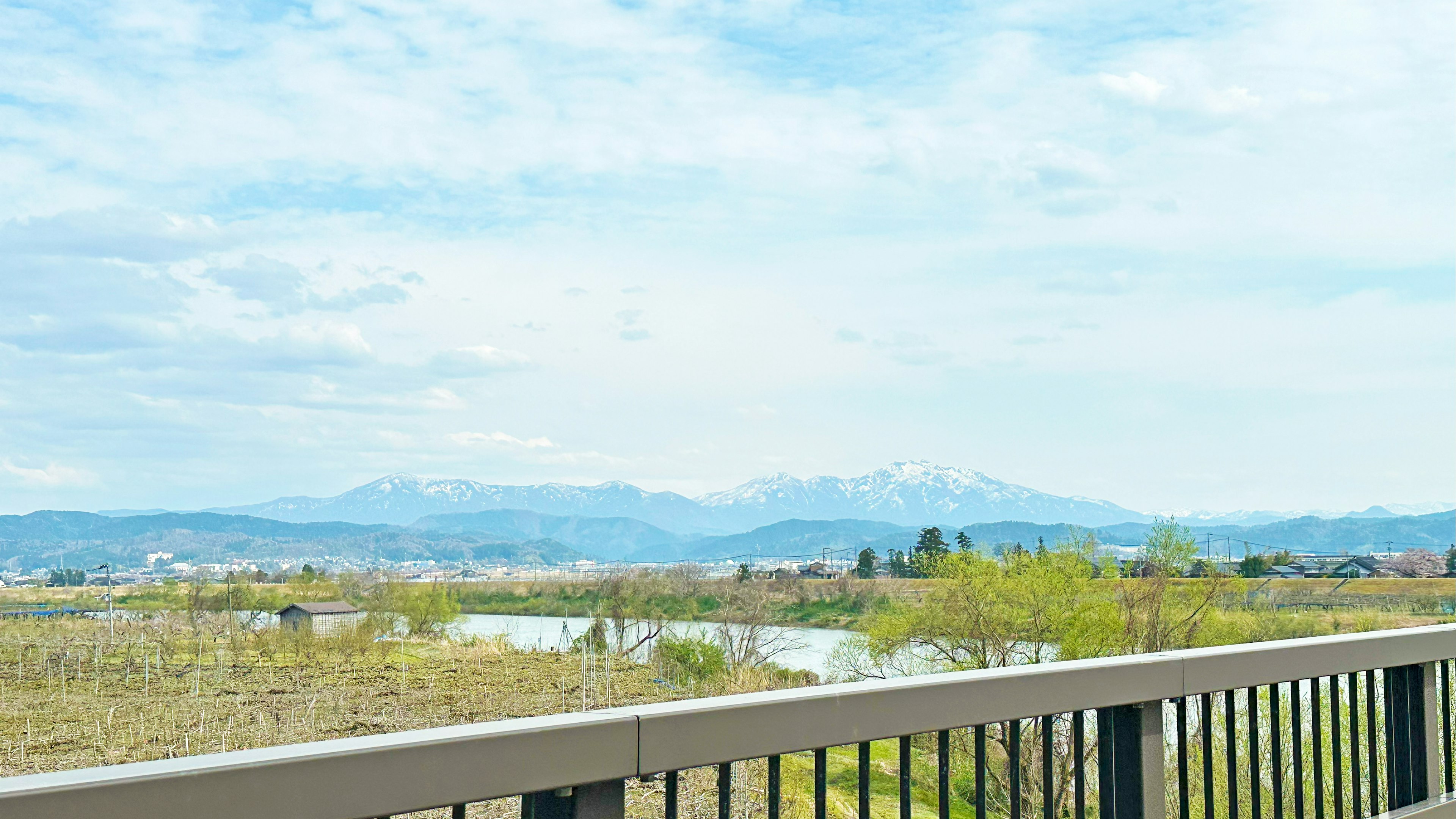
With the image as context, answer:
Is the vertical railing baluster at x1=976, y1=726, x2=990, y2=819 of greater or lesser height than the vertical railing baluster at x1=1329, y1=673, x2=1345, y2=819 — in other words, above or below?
above

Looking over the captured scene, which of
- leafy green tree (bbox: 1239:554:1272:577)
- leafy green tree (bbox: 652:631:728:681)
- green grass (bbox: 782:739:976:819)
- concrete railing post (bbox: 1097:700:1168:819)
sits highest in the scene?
concrete railing post (bbox: 1097:700:1168:819)

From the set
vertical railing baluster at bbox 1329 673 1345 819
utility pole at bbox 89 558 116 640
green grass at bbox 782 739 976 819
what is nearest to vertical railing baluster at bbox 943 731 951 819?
vertical railing baluster at bbox 1329 673 1345 819

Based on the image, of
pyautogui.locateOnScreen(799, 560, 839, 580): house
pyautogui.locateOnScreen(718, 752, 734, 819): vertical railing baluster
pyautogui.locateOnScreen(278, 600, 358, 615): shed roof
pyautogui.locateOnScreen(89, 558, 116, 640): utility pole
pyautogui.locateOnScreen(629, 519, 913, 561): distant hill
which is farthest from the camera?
pyautogui.locateOnScreen(629, 519, 913, 561): distant hill

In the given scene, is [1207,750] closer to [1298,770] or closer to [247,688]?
[1298,770]

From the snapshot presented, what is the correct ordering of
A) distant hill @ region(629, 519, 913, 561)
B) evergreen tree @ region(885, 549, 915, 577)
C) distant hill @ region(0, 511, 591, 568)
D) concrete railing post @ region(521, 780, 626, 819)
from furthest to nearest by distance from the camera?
distant hill @ region(629, 519, 913, 561), evergreen tree @ region(885, 549, 915, 577), distant hill @ region(0, 511, 591, 568), concrete railing post @ region(521, 780, 626, 819)

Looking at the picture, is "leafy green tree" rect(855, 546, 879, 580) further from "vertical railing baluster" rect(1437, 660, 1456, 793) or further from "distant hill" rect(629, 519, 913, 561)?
"distant hill" rect(629, 519, 913, 561)

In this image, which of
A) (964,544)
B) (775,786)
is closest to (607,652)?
(964,544)

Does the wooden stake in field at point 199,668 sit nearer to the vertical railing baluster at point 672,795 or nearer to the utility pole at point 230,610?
the utility pole at point 230,610

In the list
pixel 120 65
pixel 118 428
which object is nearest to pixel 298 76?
pixel 120 65

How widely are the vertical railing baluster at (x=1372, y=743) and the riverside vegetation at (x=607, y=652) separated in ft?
30.0

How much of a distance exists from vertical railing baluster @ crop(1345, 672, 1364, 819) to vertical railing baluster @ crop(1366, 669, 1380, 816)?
0.08 feet

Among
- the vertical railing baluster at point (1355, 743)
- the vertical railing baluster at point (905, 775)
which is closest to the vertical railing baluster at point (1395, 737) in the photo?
the vertical railing baluster at point (1355, 743)

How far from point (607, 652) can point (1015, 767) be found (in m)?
23.1

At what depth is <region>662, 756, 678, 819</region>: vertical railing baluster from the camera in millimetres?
1277
